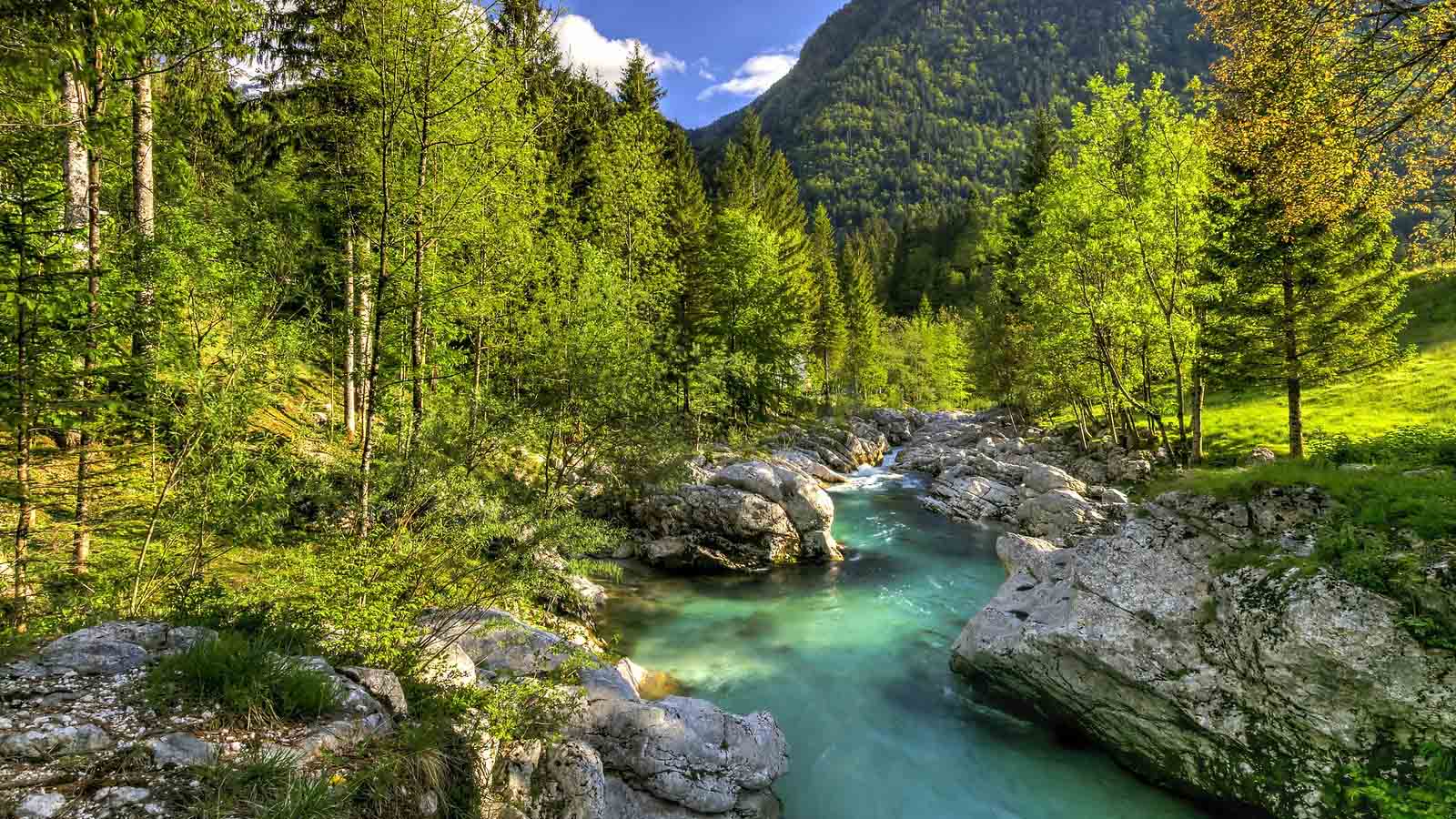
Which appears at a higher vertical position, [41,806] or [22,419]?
[22,419]

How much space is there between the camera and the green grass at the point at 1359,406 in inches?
803

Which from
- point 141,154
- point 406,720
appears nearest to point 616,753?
point 406,720

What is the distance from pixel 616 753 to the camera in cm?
677

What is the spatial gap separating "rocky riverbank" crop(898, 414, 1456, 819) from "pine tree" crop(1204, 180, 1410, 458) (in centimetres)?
1413

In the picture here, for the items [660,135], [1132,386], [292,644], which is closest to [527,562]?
[292,644]

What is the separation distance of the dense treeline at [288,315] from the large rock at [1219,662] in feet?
24.8

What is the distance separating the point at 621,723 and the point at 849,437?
30.9 meters

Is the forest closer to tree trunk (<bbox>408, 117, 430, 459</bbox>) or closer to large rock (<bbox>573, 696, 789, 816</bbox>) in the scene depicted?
tree trunk (<bbox>408, 117, 430, 459</bbox>)

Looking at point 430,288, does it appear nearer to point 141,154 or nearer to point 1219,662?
point 141,154

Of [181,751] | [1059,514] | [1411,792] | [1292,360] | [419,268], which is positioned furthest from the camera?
[1292,360]

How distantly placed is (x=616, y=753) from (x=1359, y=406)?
32.9m

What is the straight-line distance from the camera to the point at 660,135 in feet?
99.9

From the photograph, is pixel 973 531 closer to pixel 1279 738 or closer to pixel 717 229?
pixel 1279 738

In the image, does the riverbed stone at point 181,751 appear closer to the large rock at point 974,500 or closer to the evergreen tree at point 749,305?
the large rock at point 974,500
